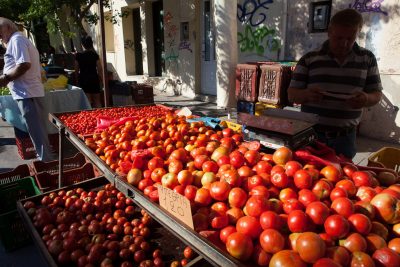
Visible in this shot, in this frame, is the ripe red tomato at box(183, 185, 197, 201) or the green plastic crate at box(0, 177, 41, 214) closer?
the ripe red tomato at box(183, 185, 197, 201)

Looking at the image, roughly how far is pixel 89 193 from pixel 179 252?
120cm

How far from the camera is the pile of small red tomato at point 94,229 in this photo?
222cm

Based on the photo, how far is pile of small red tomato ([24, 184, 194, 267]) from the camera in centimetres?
222

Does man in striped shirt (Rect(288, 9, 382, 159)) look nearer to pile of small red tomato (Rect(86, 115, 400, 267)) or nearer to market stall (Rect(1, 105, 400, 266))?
market stall (Rect(1, 105, 400, 266))

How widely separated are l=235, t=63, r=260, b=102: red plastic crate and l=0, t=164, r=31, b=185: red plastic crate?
4212 mm

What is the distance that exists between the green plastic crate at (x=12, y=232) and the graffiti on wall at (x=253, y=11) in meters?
6.32

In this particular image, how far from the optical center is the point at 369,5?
5.30m

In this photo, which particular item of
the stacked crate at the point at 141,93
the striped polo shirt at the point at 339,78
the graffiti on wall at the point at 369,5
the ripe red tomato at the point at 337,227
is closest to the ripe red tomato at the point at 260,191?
the ripe red tomato at the point at 337,227

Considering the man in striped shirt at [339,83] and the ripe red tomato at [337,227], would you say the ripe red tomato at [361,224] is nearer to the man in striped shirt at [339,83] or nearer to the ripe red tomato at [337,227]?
the ripe red tomato at [337,227]

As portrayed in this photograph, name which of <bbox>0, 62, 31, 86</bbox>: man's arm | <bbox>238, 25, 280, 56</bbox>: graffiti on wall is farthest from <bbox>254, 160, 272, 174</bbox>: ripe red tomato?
<bbox>238, 25, 280, 56</bbox>: graffiti on wall

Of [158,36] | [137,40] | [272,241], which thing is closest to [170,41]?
[158,36]

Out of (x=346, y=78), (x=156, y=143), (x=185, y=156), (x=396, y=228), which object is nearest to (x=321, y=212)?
(x=396, y=228)

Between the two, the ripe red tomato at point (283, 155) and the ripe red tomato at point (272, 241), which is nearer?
the ripe red tomato at point (272, 241)

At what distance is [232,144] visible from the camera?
223 centimetres
